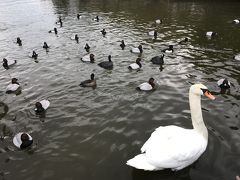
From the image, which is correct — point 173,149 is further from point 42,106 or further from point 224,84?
point 224,84

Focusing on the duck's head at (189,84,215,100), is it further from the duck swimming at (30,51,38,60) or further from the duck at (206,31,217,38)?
the duck at (206,31,217,38)

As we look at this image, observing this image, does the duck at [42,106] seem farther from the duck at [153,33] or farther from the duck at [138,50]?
the duck at [153,33]

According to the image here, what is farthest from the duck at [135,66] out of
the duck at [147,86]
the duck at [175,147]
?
the duck at [175,147]

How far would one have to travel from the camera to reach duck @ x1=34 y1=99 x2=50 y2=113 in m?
13.3

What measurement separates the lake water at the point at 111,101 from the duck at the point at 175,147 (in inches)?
36.5

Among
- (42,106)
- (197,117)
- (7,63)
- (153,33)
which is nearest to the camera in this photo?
(197,117)

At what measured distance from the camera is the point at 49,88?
1593cm

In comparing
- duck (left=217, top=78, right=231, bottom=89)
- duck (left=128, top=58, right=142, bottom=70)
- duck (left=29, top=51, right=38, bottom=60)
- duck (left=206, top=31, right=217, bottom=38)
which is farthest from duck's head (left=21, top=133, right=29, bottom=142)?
duck (left=206, top=31, right=217, bottom=38)

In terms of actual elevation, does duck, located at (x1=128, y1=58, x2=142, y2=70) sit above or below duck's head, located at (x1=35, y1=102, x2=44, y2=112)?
above

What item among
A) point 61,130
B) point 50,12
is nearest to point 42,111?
point 61,130

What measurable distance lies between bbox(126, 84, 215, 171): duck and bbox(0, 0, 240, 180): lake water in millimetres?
928

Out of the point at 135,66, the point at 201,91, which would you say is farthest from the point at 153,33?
the point at 201,91

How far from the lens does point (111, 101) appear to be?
14109 millimetres

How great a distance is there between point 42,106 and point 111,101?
10.1 ft
